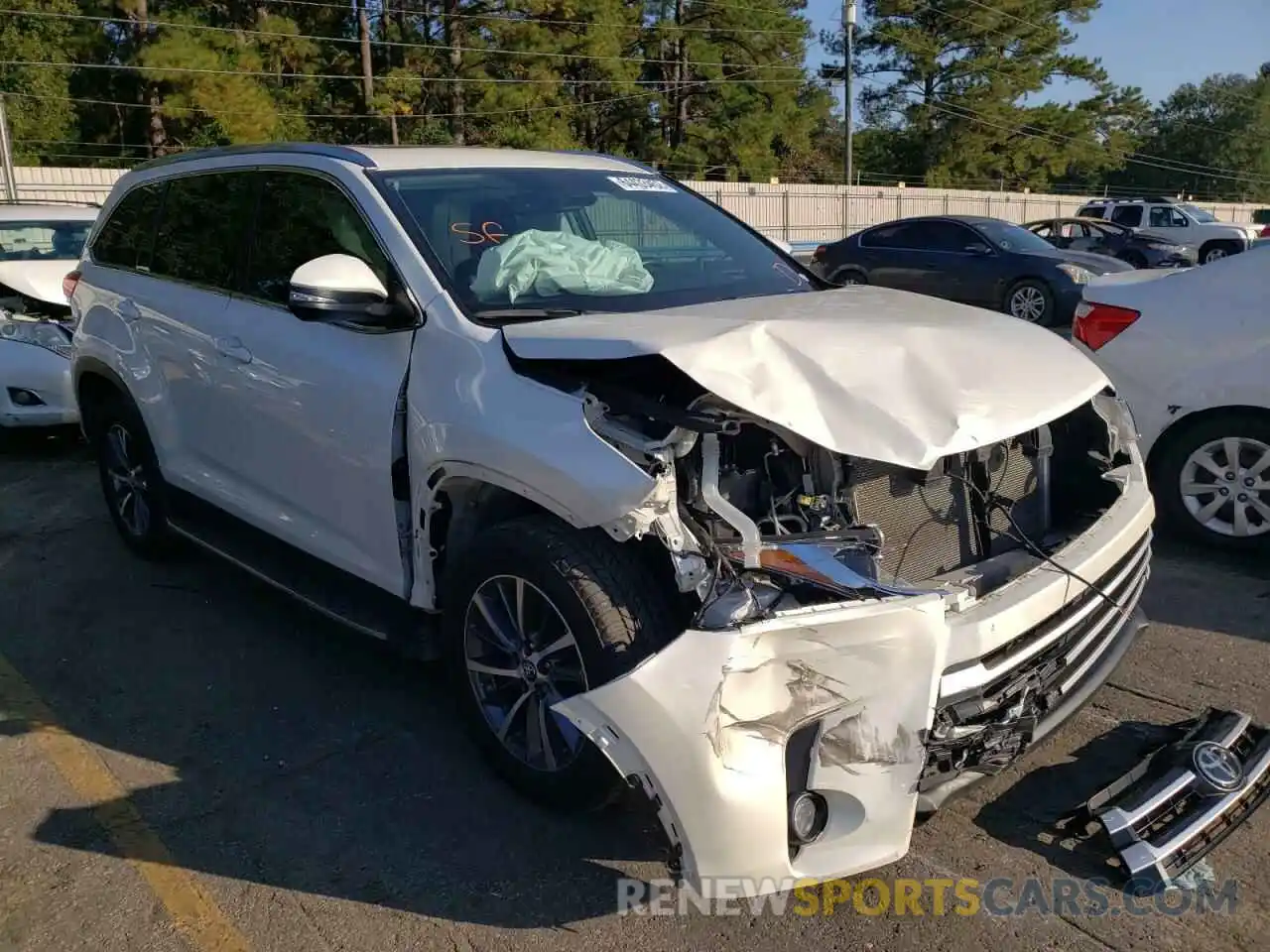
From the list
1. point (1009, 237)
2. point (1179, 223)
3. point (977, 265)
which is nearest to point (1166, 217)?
point (1179, 223)

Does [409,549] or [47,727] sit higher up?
[409,549]

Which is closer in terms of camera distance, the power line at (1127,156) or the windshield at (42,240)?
the windshield at (42,240)

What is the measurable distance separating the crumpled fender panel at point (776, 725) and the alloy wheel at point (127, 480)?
361 centimetres

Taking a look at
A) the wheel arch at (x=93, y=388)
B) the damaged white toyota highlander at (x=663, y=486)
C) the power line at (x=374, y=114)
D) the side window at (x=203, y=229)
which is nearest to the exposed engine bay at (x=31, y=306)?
the wheel arch at (x=93, y=388)

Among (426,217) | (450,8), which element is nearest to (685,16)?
(450,8)

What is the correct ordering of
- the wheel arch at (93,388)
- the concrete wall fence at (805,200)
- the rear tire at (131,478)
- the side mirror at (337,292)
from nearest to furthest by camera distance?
the side mirror at (337,292)
the rear tire at (131,478)
the wheel arch at (93,388)
the concrete wall fence at (805,200)

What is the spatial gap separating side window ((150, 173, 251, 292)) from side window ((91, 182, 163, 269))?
124 mm

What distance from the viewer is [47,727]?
3893mm

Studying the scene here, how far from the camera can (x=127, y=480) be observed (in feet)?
17.7

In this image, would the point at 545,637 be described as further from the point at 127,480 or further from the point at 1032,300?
the point at 1032,300

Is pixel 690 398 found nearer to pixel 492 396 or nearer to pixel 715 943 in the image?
pixel 492 396

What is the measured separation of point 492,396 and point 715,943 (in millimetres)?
1566

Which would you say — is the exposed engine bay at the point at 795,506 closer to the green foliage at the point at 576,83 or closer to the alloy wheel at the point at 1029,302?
the alloy wheel at the point at 1029,302

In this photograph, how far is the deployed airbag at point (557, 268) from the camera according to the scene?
3521mm
